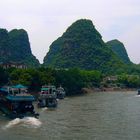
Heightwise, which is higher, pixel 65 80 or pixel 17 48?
pixel 17 48

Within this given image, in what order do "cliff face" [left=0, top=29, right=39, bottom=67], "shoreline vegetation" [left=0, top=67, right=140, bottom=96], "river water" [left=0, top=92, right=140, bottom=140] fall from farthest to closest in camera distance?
"cliff face" [left=0, top=29, right=39, bottom=67]
"shoreline vegetation" [left=0, top=67, right=140, bottom=96]
"river water" [left=0, top=92, right=140, bottom=140]

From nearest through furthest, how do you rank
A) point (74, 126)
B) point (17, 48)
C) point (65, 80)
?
point (74, 126)
point (65, 80)
point (17, 48)

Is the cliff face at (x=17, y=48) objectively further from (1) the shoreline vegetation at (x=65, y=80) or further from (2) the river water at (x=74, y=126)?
(2) the river water at (x=74, y=126)

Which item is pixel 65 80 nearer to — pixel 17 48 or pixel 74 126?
pixel 74 126

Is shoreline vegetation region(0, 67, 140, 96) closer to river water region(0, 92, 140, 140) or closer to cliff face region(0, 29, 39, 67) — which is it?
river water region(0, 92, 140, 140)

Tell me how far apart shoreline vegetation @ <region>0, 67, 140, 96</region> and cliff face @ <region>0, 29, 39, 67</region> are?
3494 centimetres

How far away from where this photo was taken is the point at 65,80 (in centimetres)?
10631

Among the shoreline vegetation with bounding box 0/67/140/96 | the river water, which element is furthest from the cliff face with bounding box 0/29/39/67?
the river water

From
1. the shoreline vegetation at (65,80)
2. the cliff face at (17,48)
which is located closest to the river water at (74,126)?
the shoreline vegetation at (65,80)

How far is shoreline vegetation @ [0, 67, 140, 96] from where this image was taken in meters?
90.0

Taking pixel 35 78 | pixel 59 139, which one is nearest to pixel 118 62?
pixel 35 78

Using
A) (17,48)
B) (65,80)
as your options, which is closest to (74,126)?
(65,80)

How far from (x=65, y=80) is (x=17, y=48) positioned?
78.4 meters

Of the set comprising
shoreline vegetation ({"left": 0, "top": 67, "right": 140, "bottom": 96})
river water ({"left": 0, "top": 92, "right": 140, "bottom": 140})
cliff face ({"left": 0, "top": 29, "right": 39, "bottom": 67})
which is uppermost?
cliff face ({"left": 0, "top": 29, "right": 39, "bottom": 67})
